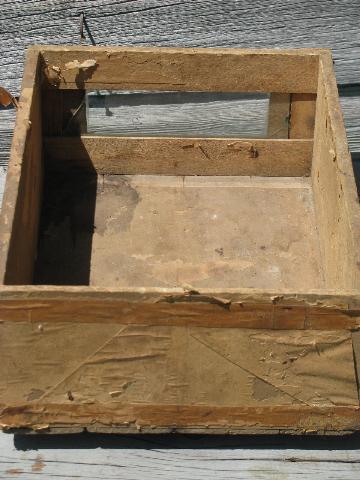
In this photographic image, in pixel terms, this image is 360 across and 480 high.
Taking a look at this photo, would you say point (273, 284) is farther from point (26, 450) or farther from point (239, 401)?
point (26, 450)

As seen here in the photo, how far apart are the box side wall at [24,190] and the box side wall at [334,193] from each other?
1.04m

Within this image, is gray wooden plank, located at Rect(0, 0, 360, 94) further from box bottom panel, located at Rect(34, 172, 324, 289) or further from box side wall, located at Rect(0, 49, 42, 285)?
box bottom panel, located at Rect(34, 172, 324, 289)

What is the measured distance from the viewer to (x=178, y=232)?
11.2 feet

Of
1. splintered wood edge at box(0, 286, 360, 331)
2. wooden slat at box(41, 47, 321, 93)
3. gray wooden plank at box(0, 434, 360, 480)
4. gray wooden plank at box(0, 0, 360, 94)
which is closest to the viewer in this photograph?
splintered wood edge at box(0, 286, 360, 331)

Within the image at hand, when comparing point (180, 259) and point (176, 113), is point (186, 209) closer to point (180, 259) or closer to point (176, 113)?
point (180, 259)

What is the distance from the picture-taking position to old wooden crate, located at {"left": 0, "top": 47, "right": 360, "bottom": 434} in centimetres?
236

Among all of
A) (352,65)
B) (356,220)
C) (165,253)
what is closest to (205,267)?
(165,253)

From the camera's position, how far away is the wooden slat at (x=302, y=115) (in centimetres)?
349

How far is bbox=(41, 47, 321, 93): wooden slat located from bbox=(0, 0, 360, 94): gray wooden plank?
0.34m

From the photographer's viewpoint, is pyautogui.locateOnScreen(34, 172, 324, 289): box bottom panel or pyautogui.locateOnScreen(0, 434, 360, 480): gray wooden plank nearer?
pyautogui.locateOnScreen(0, 434, 360, 480): gray wooden plank

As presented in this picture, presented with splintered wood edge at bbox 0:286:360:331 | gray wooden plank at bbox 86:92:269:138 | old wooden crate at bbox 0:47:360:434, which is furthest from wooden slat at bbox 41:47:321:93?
splintered wood edge at bbox 0:286:360:331

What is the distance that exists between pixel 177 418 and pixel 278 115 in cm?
152

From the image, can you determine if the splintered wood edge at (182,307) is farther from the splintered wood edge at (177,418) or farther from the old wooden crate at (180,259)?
the splintered wood edge at (177,418)

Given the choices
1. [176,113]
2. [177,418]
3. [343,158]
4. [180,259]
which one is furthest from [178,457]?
[176,113]
